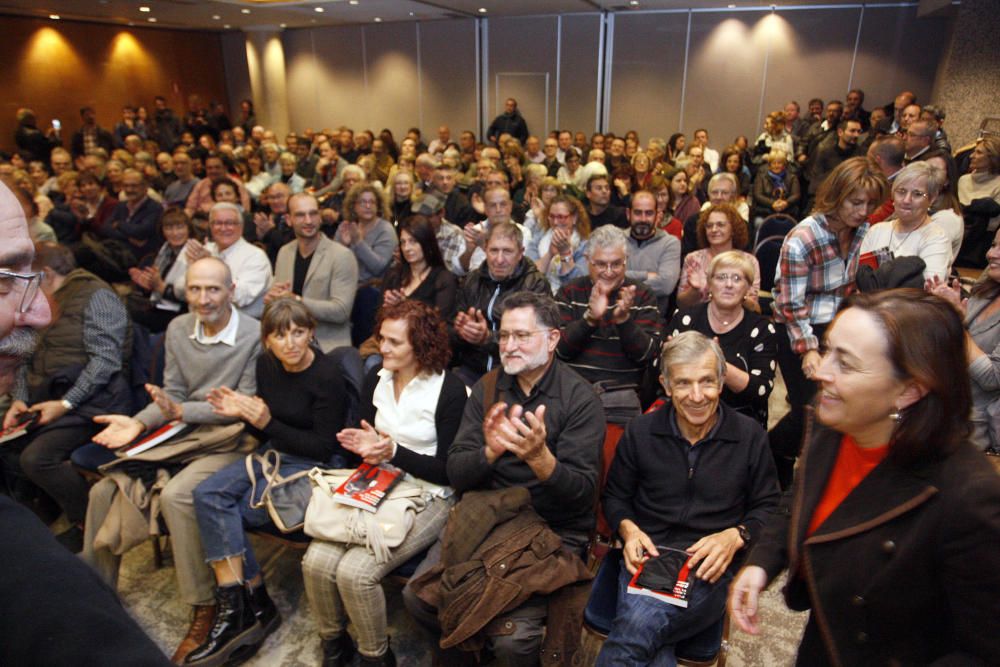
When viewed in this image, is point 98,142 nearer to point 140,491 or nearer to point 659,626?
point 140,491

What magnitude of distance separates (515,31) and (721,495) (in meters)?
12.2

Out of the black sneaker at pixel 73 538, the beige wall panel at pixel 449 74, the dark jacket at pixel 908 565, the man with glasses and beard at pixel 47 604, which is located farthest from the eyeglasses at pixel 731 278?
the beige wall panel at pixel 449 74

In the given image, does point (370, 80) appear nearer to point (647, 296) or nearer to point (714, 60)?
point (714, 60)

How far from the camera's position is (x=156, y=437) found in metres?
2.73

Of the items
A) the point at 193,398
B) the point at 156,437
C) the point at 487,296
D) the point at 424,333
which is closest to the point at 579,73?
the point at 487,296

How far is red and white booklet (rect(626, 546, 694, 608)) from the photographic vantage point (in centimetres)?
190

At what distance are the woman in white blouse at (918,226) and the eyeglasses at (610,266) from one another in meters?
1.31

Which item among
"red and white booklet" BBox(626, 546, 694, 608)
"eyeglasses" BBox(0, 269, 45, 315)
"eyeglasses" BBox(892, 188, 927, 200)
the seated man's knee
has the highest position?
"eyeglasses" BBox(0, 269, 45, 315)

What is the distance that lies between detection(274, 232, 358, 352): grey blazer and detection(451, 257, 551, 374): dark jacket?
0.75m

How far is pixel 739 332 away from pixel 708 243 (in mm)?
1233

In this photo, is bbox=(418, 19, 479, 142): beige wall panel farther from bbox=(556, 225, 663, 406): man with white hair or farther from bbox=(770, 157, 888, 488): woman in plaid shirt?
bbox=(770, 157, 888, 488): woman in plaid shirt

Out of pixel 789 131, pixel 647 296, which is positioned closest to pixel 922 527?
pixel 647 296

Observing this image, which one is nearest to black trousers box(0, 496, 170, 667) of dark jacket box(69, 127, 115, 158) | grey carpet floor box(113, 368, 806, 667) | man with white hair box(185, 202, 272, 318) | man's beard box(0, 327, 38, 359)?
man's beard box(0, 327, 38, 359)

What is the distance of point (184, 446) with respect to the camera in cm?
270
